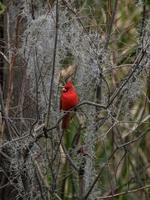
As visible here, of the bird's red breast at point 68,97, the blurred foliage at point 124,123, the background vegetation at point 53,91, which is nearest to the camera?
the background vegetation at point 53,91

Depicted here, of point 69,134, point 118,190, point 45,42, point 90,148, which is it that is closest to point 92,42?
point 45,42

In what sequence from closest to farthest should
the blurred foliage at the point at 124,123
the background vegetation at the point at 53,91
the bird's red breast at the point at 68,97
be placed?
1. the background vegetation at the point at 53,91
2. the bird's red breast at the point at 68,97
3. the blurred foliage at the point at 124,123

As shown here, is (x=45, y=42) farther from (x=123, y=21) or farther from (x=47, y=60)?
(x=123, y=21)

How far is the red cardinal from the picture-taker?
12.4 ft

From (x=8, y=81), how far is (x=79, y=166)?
25.7 inches

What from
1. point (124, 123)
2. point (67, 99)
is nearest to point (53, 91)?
point (67, 99)

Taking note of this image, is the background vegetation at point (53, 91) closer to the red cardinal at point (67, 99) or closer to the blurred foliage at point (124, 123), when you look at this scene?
the red cardinal at point (67, 99)

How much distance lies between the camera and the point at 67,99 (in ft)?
12.3

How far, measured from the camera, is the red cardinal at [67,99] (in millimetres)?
3766

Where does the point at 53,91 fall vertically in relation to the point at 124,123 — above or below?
above

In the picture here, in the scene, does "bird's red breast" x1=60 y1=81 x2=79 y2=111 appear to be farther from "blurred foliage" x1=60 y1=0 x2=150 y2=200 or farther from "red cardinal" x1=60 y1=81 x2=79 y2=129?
"blurred foliage" x1=60 y1=0 x2=150 y2=200

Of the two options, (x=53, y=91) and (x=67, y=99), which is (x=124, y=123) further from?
(x=67, y=99)

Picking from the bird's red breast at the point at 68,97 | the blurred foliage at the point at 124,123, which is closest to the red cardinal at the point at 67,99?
the bird's red breast at the point at 68,97

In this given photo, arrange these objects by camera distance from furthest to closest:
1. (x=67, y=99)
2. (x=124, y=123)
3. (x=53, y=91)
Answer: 1. (x=124, y=123)
2. (x=53, y=91)
3. (x=67, y=99)
